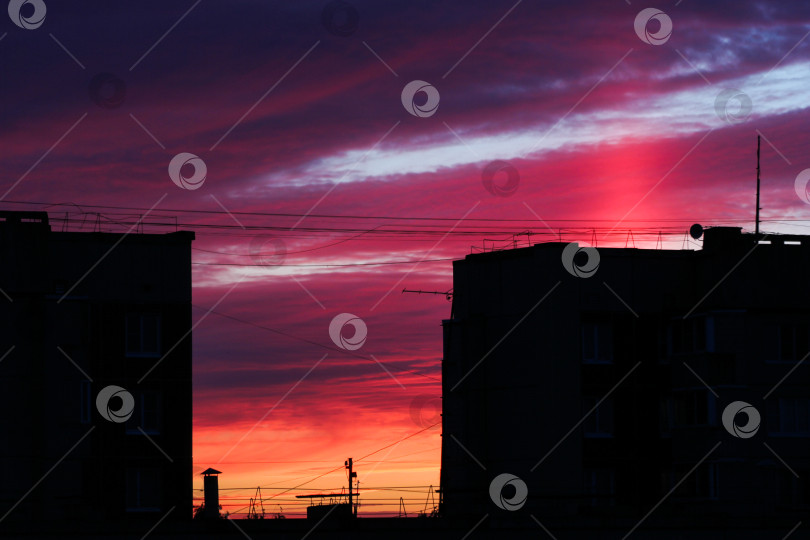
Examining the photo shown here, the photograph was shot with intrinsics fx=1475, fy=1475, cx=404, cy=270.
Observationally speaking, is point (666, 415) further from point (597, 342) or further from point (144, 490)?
point (144, 490)

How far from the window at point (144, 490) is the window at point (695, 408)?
23.9 m

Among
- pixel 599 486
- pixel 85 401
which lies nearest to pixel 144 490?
pixel 85 401

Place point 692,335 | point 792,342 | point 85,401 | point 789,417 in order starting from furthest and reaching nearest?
point 692,335 → point 792,342 → point 789,417 → point 85,401

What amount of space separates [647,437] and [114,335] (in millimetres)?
24422

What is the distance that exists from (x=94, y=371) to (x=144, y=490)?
5.34 metres

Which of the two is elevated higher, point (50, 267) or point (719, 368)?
point (50, 267)

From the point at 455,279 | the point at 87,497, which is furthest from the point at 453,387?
the point at 87,497

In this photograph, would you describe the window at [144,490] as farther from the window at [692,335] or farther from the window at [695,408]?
the window at [692,335]

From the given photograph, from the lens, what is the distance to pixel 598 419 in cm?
6700

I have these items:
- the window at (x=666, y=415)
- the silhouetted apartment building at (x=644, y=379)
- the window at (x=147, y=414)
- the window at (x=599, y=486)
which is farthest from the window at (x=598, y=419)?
the window at (x=147, y=414)

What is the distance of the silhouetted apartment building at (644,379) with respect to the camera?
212 feet

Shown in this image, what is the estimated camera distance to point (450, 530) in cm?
5609

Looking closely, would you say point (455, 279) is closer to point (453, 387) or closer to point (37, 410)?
point (453, 387)

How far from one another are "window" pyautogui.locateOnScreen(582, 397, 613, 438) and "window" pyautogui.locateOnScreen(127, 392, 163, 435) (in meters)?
19.1
